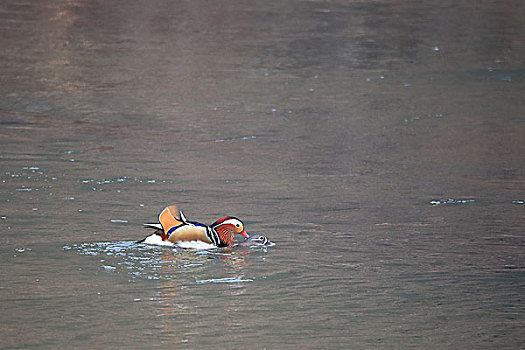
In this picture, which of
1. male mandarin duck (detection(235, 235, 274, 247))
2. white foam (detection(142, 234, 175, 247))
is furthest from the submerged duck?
white foam (detection(142, 234, 175, 247))

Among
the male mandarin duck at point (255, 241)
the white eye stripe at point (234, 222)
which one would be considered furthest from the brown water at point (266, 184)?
the white eye stripe at point (234, 222)

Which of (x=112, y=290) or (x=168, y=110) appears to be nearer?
(x=112, y=290)

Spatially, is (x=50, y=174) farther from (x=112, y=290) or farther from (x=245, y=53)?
(x=245, y=53)

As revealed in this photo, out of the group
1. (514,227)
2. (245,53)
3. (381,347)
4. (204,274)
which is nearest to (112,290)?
(204,274)

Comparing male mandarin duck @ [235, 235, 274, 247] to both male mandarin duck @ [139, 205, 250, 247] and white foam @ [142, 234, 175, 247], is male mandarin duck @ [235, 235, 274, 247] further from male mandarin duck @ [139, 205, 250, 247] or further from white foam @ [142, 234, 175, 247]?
white foam @ [142, 234, 175, 247]

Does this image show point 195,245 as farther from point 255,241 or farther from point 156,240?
point 255,241

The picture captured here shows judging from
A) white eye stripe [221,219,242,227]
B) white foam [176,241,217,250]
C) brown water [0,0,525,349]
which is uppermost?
white eye stripe [221,219,242,227]

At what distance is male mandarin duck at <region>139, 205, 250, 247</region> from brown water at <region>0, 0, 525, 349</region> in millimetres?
79

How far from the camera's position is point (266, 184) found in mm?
7480

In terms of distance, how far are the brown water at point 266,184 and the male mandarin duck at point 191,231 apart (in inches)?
3.1

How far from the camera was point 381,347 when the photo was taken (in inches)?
173

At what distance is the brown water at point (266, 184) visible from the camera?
15.6 ft

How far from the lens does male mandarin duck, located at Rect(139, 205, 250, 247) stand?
564 centimetres

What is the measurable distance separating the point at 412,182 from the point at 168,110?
11.4ft
